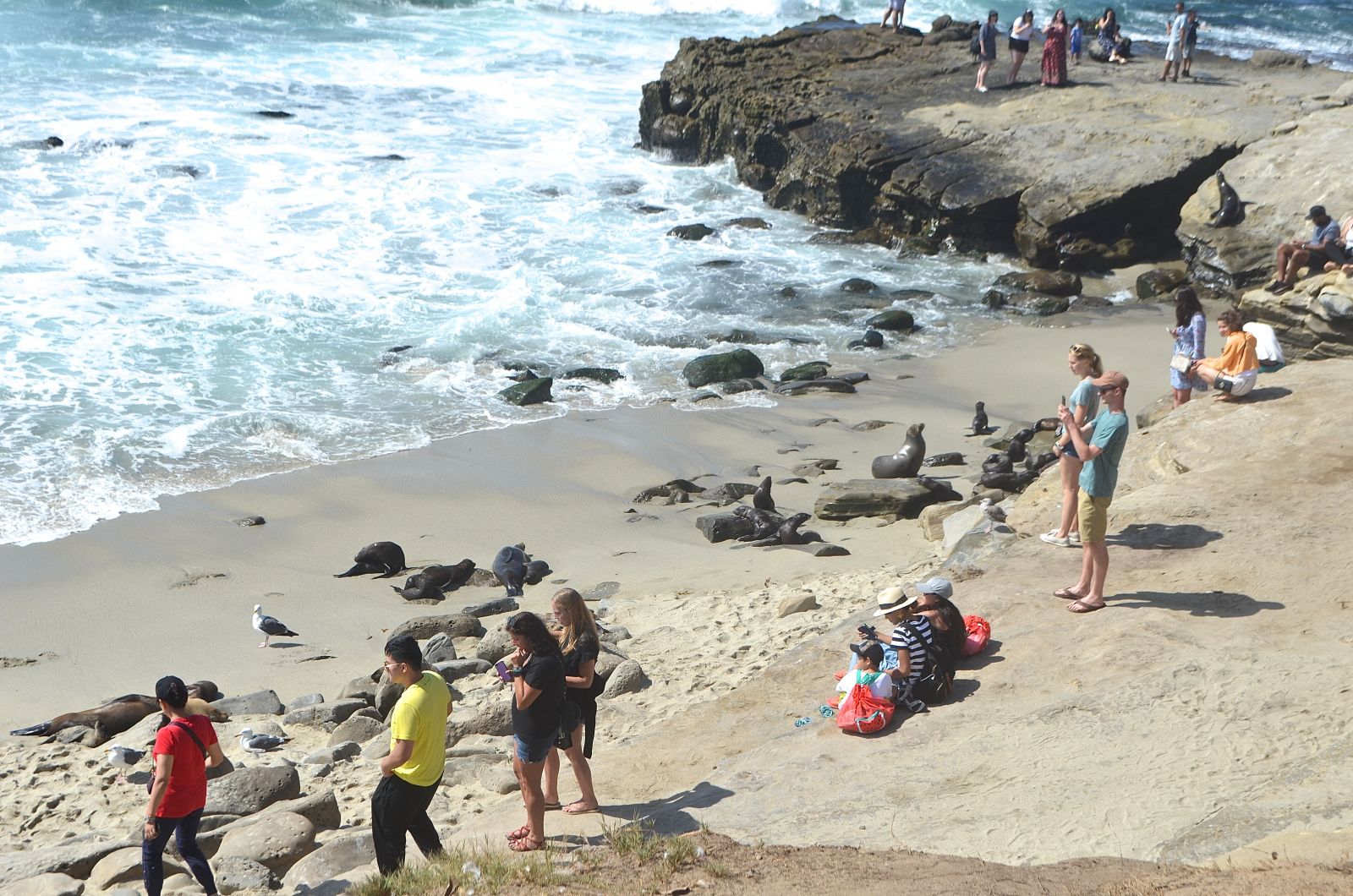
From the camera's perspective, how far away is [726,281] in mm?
22594

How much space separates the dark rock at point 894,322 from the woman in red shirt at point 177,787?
49.4 feet

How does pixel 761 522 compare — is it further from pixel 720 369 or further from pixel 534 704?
pixel 534 704

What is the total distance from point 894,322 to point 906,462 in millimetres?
6390


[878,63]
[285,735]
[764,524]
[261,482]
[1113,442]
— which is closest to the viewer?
[1113,442]

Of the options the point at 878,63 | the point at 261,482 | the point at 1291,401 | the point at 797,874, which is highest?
the point at 878,63

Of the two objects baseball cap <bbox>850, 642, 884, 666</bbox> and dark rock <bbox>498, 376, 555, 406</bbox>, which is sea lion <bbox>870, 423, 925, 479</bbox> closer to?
dark rock <bbox>498, 376, 555, 406</bbox>

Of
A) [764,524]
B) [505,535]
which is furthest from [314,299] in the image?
[764,524]

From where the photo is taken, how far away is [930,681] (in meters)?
7.49

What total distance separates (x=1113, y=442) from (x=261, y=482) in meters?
9.81

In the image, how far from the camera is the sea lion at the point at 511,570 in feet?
38.7

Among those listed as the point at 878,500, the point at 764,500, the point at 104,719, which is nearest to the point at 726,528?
the point at 764,500

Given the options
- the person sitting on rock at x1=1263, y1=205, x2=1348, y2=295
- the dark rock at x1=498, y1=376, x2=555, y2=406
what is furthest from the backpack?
the person sitting on rock at x1=1263, y1=205, x2=1348, y2=295

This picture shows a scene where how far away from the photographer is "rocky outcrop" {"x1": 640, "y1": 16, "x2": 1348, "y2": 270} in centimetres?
2300

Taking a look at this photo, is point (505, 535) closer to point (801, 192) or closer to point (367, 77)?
point (801, 192)
